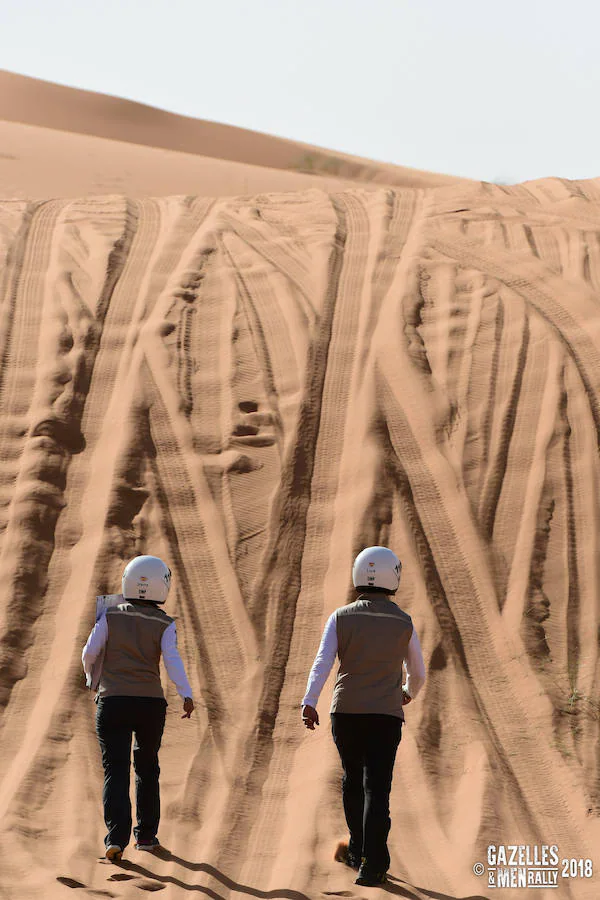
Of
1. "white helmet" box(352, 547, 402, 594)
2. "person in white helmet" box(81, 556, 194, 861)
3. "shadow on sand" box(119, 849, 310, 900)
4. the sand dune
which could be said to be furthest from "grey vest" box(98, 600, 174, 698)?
the sand dune

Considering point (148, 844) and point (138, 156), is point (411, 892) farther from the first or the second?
point (138, 156)

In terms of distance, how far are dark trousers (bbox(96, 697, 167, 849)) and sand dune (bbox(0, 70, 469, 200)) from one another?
452 inches

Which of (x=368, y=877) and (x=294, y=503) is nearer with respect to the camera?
(x=368, y=877)

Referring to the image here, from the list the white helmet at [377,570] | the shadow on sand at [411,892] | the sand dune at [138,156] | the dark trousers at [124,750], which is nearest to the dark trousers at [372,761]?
the shadow on sand at [411,892]

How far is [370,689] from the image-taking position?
513 cm

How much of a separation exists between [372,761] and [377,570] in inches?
33.8

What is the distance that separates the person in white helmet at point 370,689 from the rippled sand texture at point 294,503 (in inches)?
15.5

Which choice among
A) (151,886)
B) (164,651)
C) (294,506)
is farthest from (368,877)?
(294,506)

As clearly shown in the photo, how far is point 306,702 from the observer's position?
16.8 ft

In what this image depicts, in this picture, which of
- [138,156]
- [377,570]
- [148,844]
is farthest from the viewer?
[138,156]

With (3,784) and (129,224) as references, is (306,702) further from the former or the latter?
(129,224)

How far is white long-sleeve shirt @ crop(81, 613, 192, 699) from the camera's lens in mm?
5324

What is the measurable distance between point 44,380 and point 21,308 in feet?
4.19

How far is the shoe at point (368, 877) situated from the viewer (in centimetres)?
520
